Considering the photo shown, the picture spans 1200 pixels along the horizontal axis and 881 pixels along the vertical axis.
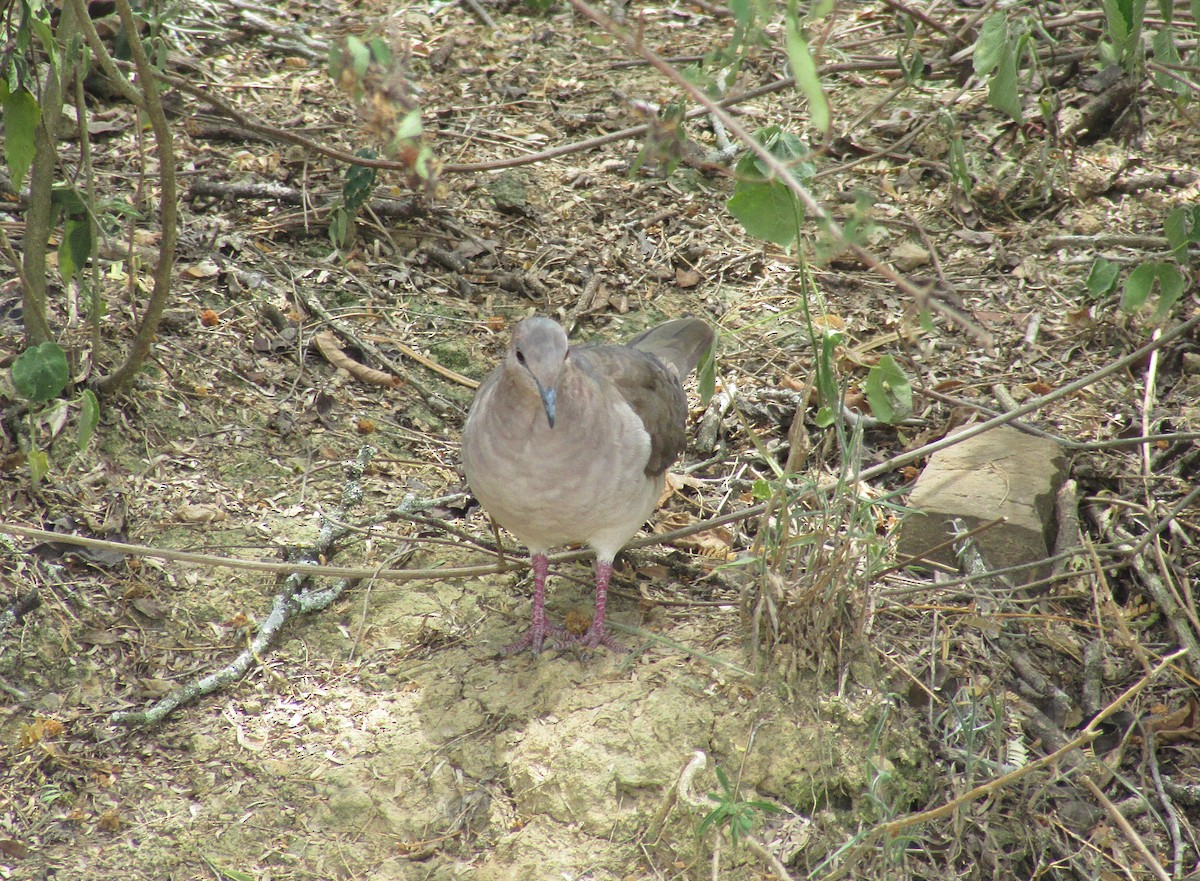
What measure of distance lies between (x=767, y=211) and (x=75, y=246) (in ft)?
7.36

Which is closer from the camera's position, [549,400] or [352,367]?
[549,400]

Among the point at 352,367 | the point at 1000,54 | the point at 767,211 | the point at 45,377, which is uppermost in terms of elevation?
the point at 1000,54

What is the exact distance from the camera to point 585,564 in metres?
4.12

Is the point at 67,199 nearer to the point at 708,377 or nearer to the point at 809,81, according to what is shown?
the point at 708,377

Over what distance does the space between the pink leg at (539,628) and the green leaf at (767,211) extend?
1.53 meters

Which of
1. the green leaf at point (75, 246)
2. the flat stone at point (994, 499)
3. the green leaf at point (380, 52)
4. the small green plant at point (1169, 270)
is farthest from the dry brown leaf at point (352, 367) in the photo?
the green leaf at point (380, 52)

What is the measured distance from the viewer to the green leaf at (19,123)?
3066mm

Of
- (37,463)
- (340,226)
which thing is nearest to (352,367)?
(340,226)

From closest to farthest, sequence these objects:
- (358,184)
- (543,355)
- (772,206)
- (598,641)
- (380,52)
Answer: (380,52) → (772,206) → (543,355) → (598,641) → (358,184)

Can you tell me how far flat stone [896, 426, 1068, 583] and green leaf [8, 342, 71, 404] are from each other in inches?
106

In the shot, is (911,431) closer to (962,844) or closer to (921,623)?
(921,623)

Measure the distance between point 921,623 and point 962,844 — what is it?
0.71 meters

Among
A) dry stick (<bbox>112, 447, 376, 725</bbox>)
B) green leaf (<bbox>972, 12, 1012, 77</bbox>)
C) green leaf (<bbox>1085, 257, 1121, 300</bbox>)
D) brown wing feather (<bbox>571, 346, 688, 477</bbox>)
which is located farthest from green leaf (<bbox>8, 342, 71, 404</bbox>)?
green leaf (<bbox>1085, 257, 1121, 300</bbox>)

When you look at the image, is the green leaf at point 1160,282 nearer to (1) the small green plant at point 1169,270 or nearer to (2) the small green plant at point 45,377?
(1) the small green plant at point 1169,270
